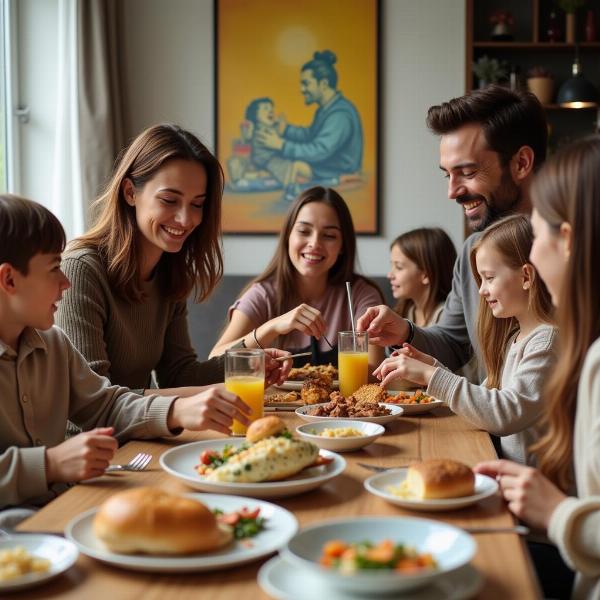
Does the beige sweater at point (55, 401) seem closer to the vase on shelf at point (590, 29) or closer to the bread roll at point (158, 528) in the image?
the bread roll at point (158, 528)

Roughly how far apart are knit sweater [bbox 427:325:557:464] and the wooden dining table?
5 cm

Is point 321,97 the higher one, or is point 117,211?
point 321,97

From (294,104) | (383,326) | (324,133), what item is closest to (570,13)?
(324,133)

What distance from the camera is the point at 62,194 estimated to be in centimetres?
461

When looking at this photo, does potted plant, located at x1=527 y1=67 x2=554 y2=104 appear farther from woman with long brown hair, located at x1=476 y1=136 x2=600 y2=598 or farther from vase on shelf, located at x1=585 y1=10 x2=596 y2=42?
woman with long brown hair, located at x1=476 y1=136 x2=600 y2=598

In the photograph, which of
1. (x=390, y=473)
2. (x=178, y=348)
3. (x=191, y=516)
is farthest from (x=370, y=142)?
(x=191, y=516)

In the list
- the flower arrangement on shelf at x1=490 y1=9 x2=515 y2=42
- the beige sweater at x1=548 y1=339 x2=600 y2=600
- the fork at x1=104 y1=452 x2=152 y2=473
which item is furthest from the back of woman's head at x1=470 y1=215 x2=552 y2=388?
the flower arrangement on shelf at x1=490 y1=9 x2=515 y2=42

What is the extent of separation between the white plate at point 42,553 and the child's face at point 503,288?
1.34 meters

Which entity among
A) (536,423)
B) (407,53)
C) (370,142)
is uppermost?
(407,53)

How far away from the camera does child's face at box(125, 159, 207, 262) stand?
2377 millimetres

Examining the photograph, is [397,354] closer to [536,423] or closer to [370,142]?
[536,423]

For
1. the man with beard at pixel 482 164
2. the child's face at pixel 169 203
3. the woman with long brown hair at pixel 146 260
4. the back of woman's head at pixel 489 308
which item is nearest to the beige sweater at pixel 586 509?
the back of woman's head at pixel 489 308

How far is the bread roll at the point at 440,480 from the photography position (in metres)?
1.21

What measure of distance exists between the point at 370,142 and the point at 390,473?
4.05 m
